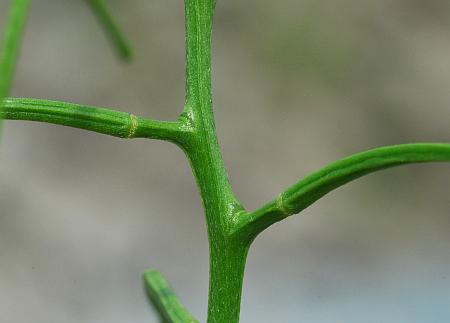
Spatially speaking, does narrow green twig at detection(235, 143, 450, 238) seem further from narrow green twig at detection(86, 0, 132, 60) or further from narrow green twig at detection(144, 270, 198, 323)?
narrow green twig at detection(86, 0, 132, 60)

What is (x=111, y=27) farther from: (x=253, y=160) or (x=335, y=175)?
(x=253, y=160)

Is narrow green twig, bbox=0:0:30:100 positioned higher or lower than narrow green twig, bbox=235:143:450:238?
higher

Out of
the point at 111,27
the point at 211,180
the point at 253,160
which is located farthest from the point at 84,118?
the point at 253,160

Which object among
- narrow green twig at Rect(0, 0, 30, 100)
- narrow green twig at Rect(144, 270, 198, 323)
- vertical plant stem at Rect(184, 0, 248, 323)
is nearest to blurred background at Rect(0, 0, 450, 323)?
narrow green twig at Rect(144, 270, 198, 323)

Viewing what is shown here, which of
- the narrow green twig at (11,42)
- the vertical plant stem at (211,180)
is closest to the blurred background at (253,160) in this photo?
the vertical plant stem at (211,180)

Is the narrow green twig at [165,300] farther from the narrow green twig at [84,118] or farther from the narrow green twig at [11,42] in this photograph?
the narrow green twig at [11,42]
